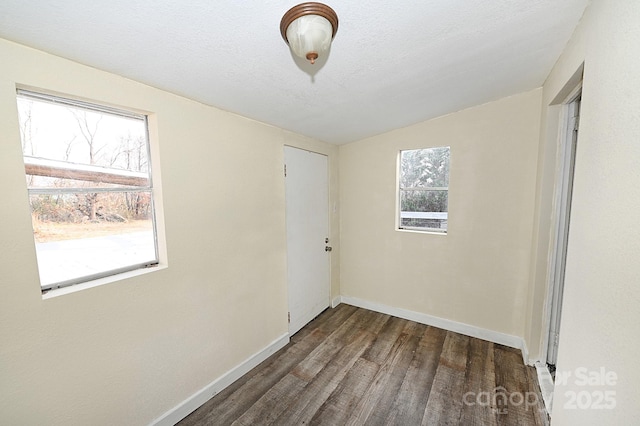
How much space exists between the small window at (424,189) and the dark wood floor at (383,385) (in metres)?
1.24

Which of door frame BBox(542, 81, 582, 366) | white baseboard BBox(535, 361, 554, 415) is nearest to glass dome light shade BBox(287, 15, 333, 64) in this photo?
door frame BBox(542, 81, 582, 366)

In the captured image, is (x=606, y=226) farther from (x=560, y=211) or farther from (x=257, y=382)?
(x=257, y=382)

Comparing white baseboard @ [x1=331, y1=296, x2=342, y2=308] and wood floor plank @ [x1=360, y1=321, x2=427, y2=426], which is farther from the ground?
white baseboard @ [x1=331, y1=296, x2=342, y2=308]

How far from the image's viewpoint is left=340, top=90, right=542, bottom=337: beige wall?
92.5 inches

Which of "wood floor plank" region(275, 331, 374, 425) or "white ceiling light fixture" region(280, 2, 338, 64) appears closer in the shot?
"white ceiling light fixture" region(280, 2, 338, 64)

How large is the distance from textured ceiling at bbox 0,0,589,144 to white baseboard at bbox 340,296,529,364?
2.35 meters

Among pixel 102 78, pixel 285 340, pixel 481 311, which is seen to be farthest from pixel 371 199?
pixel 102 78

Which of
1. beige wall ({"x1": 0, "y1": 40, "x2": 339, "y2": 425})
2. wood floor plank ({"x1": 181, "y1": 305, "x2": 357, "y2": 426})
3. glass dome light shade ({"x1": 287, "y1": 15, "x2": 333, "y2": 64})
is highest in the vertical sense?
glass dome light shade ({"x1": 287, "y1": 15, "x2": 333, "y2": 64})

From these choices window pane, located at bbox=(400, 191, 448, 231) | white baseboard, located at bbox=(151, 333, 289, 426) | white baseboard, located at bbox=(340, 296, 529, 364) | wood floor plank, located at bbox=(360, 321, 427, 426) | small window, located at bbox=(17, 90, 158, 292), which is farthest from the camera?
window pane, located at bbox=(400, 191, 448, 231)

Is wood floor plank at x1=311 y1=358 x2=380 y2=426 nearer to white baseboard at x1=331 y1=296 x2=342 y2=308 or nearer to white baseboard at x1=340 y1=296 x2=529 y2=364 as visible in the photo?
white baseboard at x1=340 y1=296 x2=529 y2=364

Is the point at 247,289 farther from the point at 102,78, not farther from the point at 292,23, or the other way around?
the point at 292,23

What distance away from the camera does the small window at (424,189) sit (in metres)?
2.75

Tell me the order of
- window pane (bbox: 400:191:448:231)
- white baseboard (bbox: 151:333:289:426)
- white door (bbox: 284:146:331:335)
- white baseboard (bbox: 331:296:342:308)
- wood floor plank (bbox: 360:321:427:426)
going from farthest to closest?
white baseboard (bbox: 331:296:342:308), window pane (bbox: 400:191:448:231), white door (bbox: 284:146:331:335), wood floor plank (bbox: 360:321:427:426), white baseboard (bbox: 151:333:289:426)

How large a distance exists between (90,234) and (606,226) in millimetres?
2388
